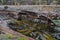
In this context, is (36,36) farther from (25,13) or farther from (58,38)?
(25,13)

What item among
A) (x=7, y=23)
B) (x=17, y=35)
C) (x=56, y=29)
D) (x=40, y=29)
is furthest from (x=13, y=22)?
(x=17, y=35)

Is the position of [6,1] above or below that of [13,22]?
below

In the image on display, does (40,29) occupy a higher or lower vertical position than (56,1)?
higher

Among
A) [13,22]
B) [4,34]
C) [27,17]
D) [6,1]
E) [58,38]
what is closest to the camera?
[4,34]

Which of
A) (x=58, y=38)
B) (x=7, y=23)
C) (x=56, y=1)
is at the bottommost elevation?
(x=56, y=1)

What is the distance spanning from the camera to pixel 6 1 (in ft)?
31.2

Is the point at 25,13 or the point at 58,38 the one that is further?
the point at 25,13

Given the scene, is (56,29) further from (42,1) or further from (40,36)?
(42,1)

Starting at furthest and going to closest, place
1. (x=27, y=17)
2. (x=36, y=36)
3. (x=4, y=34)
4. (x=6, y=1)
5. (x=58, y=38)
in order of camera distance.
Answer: (x=6, y=1), (x=27, y=17), (x=58, y=38), (x=36, y=36), (x=4, y=34)

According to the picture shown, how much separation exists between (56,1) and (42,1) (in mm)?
649

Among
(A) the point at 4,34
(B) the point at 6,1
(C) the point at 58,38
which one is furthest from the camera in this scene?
(B) the point at 6,1

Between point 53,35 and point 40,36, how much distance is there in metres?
0.37

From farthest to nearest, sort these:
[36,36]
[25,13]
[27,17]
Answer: [25,13] → [27,17] → [36,36]

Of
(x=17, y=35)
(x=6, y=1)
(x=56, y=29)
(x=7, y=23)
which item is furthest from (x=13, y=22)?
(x=6, y=1)
